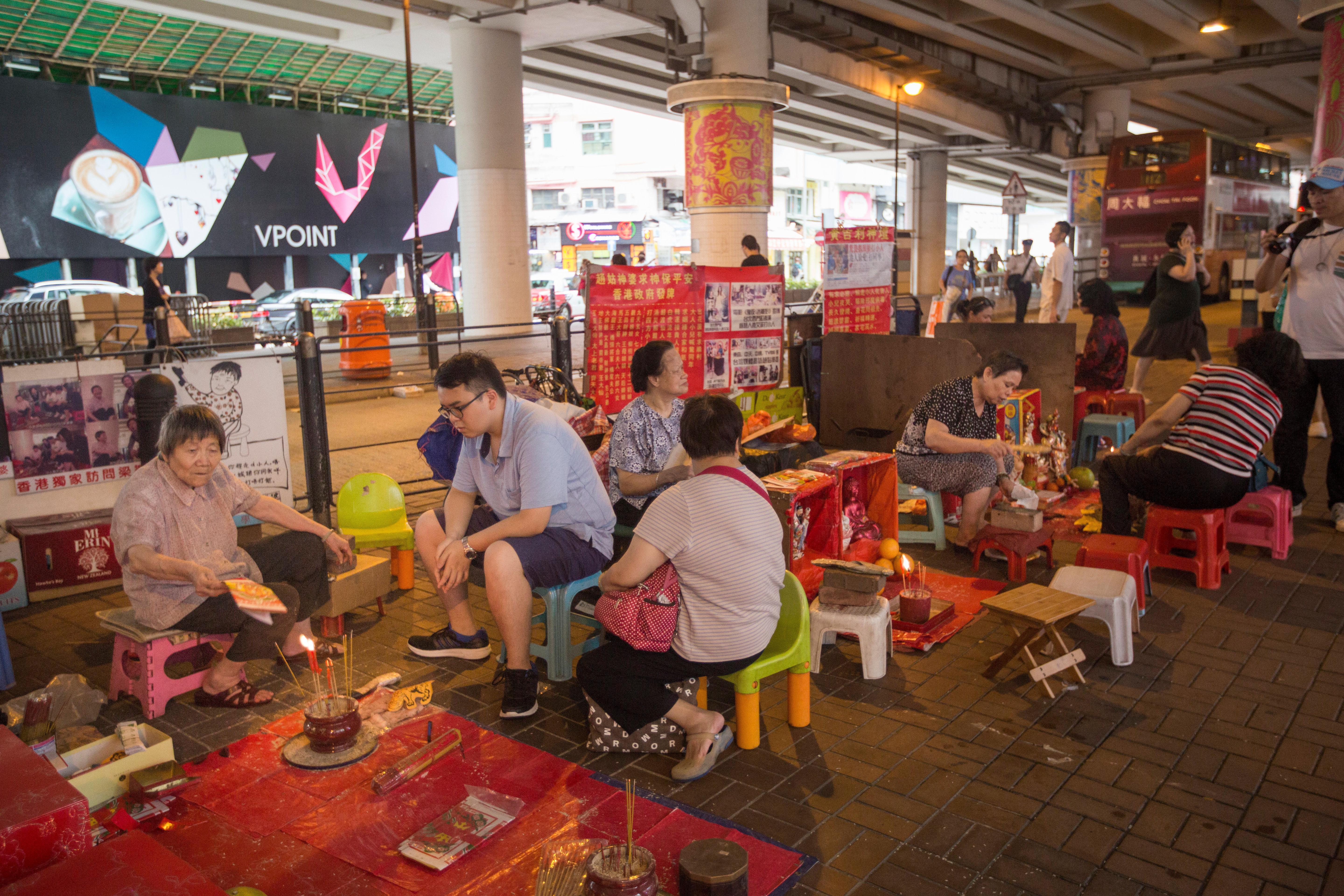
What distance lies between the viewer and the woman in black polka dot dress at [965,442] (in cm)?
577

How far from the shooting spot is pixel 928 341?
7.40 m

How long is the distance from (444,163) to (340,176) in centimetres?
376

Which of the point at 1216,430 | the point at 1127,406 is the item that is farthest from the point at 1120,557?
the point at 1127,406

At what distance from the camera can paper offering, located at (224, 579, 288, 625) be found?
380 cm

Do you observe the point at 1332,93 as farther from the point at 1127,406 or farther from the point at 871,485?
the point at 871,485

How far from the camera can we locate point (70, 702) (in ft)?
13.3

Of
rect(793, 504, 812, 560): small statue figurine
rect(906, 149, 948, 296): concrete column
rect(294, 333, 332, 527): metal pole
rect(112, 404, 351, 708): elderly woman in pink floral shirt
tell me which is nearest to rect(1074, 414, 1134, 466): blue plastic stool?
rect(793, 504, 812, 560): small statue figurine

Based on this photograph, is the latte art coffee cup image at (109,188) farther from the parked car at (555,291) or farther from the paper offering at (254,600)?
the paper offering at (254,600)

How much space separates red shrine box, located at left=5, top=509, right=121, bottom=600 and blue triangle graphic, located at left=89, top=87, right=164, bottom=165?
2064cm

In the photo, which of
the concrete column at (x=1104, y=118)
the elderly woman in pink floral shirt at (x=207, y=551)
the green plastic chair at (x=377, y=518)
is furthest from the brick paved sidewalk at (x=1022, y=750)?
the concrete column at (x=1104, y=118)

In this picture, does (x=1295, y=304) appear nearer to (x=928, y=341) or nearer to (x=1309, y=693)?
(x=928, y=341)

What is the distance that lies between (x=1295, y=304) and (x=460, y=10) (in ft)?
45.0

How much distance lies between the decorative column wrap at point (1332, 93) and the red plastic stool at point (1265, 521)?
7420mm

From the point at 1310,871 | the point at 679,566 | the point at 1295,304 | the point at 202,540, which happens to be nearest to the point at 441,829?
the point at 679,566
